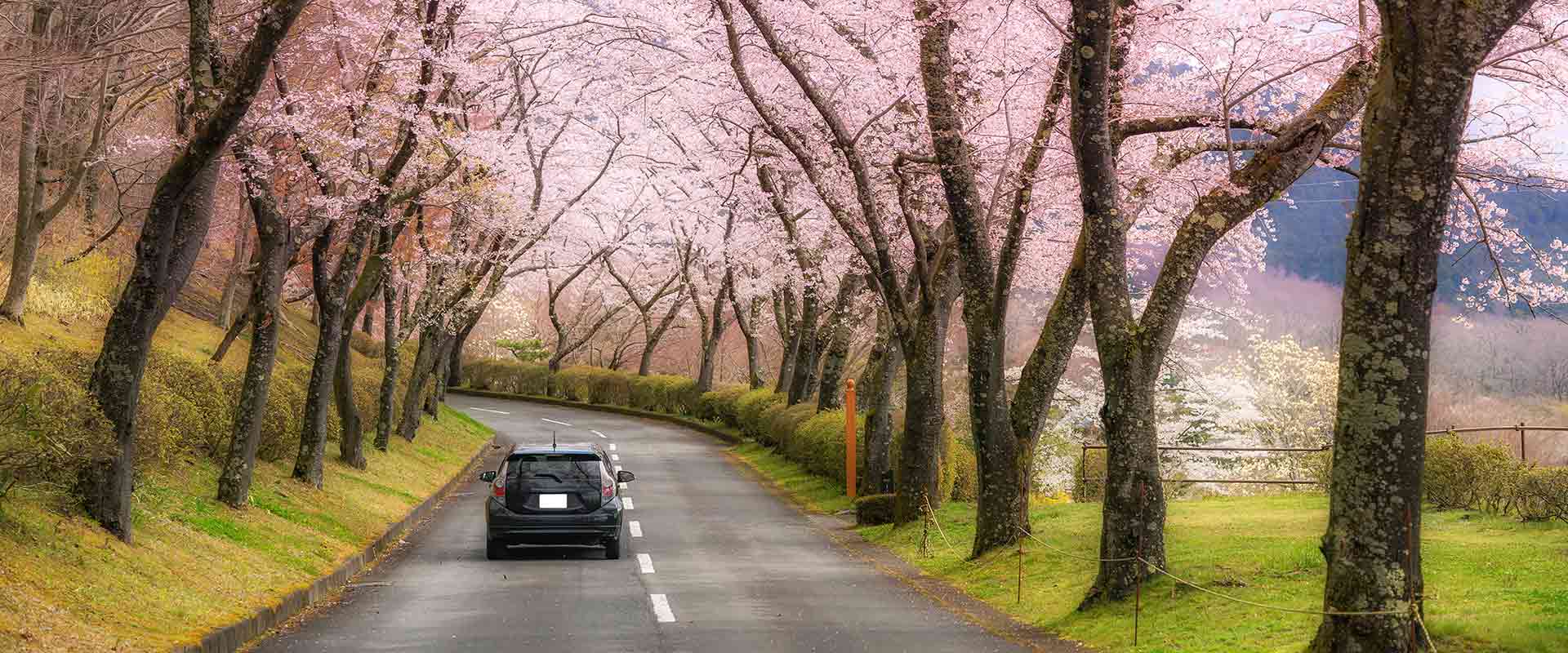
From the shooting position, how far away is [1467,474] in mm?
18766

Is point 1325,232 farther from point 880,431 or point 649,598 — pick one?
point 649,598

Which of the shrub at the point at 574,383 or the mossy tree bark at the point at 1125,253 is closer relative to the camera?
the mossy tree bark at the point at 1125,253

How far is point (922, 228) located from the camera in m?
23.1

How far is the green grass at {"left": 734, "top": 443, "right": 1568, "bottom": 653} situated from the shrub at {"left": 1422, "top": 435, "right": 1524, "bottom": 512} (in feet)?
1.99

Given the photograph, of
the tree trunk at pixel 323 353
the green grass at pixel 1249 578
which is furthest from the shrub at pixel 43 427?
the green grass at pixel 1249 578

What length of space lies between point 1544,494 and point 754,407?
993 inches

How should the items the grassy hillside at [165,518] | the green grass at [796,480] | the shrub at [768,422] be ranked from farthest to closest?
1. the shrub at [768,422]
2. the green grass at [796,480]
3. the grassy hillside at [165,518]

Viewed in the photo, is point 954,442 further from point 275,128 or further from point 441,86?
point 275,128

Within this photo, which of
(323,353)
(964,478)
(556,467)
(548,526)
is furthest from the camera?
(964,478)

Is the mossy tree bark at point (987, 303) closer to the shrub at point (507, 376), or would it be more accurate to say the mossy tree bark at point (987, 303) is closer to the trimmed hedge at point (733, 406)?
the trimmed hedge at point (733, 406)

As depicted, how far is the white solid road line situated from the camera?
468 inches

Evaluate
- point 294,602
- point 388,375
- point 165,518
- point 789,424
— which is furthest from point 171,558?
point 789,424

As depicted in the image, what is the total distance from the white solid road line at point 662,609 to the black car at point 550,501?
11.5 ft

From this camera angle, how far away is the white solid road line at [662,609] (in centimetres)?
1190
